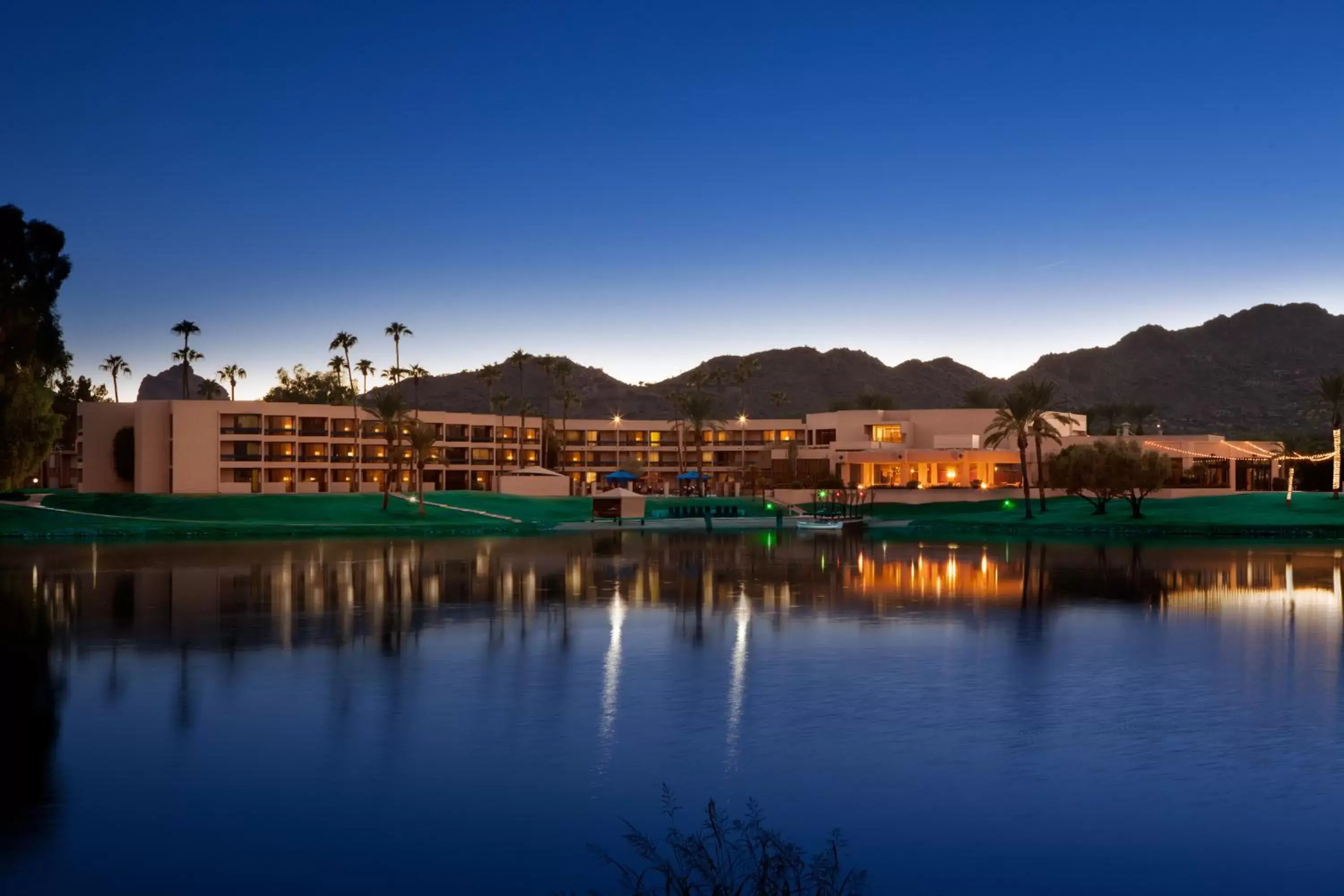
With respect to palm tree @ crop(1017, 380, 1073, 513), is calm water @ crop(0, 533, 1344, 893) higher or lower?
→ lower

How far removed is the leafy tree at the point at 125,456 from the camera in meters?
102

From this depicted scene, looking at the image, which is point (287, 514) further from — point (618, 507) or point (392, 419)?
point (618, 507)

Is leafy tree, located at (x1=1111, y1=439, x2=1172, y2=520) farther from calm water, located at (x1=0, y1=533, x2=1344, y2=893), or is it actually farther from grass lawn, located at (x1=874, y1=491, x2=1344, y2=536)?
calm water, located at (x1=0, y1=533, x2=1344, y2=893)

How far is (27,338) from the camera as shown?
232 ft

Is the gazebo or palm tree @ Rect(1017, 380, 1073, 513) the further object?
palm tree @ Rect(1017, 380, 1073, 513)

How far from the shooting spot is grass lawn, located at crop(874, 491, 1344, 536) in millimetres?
69312

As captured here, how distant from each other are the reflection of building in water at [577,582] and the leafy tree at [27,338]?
1307 cm

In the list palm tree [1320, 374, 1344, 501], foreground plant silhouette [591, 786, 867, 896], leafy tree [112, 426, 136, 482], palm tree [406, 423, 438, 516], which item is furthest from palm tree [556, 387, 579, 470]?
foreground plant silhouette [591, 786, 867, 896]

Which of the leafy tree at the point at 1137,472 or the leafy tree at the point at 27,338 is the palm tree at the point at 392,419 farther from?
the leafy tree at the point at 1137,472

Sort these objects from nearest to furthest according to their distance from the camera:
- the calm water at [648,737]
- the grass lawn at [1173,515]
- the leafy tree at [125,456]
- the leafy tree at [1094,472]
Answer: the calm water at [648,737] < the grass lawn at [1173,515] < the leafy tree at [1094,472] < the leafy tree at [125,456]

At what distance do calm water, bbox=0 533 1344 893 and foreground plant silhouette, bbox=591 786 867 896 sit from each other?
0.30m

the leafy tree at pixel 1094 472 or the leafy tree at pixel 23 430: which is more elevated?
the leafy tree at pixel 23 430

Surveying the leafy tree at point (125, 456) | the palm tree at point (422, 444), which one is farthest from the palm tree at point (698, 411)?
the leafy tree at point (125, 456)

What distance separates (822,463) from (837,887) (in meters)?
106
